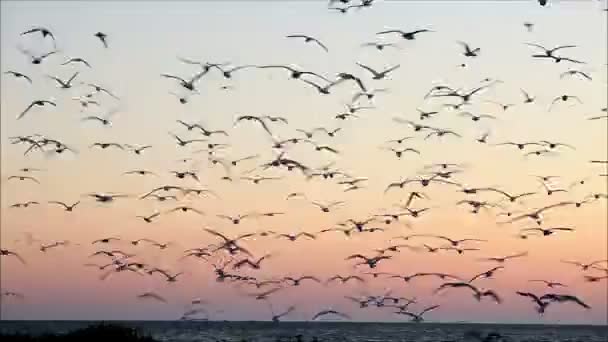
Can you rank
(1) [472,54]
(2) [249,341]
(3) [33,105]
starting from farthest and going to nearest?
(2) [249,341]
(3) [33,105]
(1) [472,54]

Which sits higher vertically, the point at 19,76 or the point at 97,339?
the point at 19,76

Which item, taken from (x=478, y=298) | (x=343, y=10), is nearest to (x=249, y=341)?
(x=478, y=298)

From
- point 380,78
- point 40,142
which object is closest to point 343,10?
point 380,78

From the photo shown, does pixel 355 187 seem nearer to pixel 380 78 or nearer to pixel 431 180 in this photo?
pixel 431 180

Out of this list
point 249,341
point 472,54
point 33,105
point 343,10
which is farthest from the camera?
point 249,341

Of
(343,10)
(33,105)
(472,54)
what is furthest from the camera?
(33,105)

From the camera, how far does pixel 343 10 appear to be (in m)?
48.8

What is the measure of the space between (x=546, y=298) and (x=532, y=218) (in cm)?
700

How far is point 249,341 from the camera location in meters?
133

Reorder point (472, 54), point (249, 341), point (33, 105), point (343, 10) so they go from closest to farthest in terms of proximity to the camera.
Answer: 1. point (343, 10)
2. point (472, 54)
3. point (33, 105)
4. point (249, 341)

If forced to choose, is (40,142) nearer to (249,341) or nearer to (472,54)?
(472,54)

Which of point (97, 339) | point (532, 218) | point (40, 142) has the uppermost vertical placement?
point (40, 142)

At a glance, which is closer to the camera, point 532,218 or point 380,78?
point 380,78

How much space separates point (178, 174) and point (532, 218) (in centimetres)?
1962
